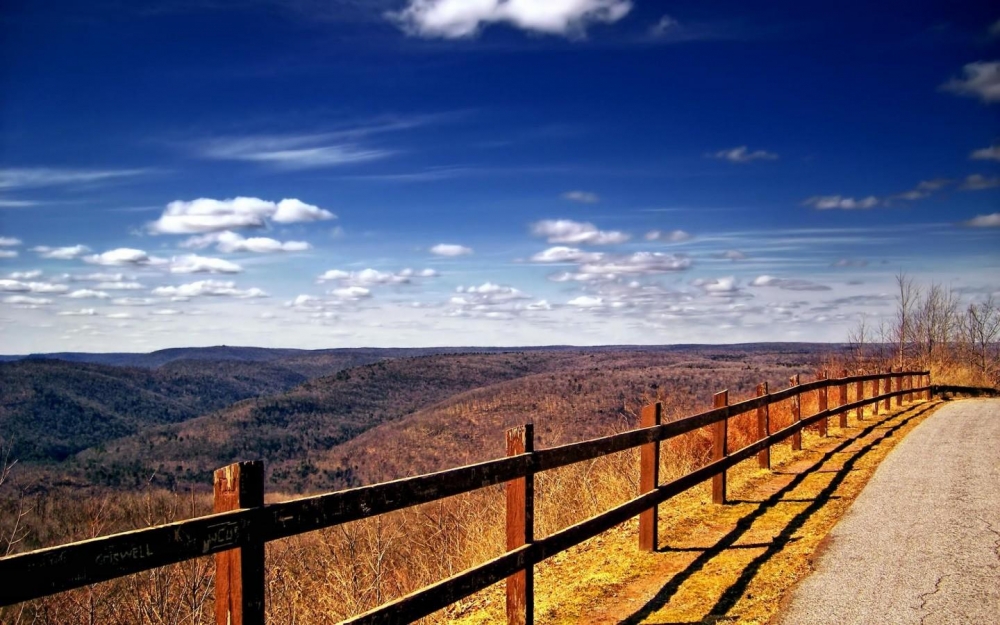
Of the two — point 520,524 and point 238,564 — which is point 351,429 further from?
point 238,564

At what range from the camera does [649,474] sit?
7746 mm

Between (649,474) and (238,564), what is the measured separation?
201 inches

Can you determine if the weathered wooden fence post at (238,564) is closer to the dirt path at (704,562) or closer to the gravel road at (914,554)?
the dirt path at (704,562)

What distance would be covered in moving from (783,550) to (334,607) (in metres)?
5.79

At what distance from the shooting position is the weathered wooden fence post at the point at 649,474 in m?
7.71

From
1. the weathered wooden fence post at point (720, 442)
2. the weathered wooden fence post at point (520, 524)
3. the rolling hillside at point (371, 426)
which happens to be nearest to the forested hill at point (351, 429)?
the rolling hillside at point (371, 426)

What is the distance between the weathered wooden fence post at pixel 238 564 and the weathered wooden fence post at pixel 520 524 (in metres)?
2.44

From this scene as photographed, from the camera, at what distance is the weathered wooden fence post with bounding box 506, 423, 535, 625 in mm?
5676

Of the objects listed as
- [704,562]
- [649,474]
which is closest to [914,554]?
[704,562]

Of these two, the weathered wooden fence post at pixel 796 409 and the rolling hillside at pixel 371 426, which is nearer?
the weathered wooden fence post at pixel 796 409

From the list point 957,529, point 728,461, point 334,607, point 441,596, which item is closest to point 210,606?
point 334,607

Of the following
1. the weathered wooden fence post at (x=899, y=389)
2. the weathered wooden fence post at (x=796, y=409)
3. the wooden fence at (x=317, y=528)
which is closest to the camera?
the wooden fence at (x=317, y=528)

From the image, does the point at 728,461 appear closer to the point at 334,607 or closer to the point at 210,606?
the point at 334,607

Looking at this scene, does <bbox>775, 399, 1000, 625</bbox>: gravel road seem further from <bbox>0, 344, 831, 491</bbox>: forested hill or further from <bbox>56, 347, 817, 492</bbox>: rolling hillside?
<bbox>56, 347, 817, 492</bbox>: rolling hillside
